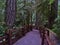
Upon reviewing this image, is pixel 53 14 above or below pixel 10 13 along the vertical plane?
below

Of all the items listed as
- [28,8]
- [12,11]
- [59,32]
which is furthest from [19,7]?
[59,32]

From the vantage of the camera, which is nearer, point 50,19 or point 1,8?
point 50,19

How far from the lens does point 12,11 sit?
42.7 feet

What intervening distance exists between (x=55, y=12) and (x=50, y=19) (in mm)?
762

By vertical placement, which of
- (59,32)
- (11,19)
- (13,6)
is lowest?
(59,32)

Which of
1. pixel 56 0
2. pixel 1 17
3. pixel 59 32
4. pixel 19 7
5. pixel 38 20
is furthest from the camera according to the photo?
pixel 38 20

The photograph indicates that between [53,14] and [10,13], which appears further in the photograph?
[53,14]

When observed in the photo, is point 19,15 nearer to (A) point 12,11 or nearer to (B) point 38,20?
(B) point 38,20

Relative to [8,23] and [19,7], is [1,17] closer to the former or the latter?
[19,7]

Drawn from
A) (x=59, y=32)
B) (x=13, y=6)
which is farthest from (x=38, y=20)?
(x=59, y=32)

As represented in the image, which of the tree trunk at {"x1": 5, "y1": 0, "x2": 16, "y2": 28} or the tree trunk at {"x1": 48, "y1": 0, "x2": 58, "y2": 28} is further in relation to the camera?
the tree trunk at {"x1": 48, "y1": 0, "x2": 58, "y2": 28}

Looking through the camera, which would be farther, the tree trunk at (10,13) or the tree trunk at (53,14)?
the tree trunk at (53,14)

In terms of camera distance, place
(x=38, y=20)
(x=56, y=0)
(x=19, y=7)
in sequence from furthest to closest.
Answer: (x=38, y=20), (x=19, y=7), (x=56, y=0)

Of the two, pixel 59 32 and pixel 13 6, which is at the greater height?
pixel 13 6
